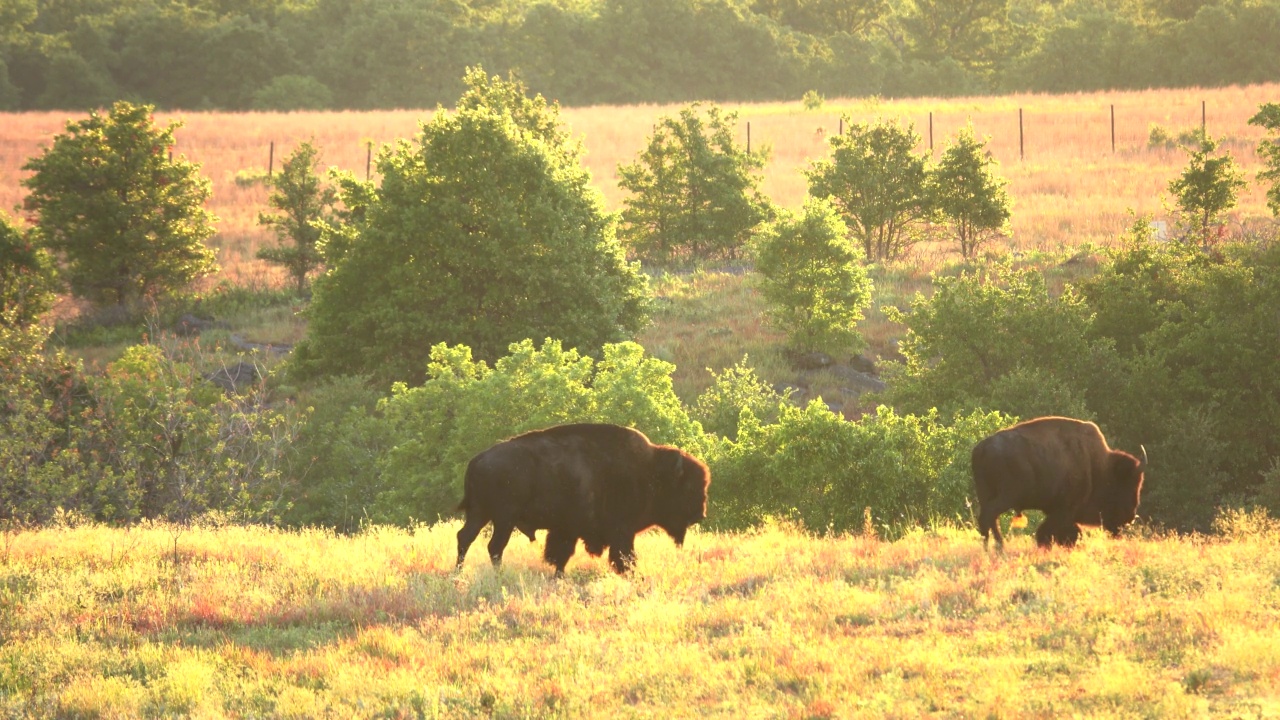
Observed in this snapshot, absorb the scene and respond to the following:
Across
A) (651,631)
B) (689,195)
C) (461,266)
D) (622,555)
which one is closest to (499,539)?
(622,555)

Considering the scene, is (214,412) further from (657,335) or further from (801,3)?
(801,3)

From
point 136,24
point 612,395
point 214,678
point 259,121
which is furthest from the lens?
point 136,24

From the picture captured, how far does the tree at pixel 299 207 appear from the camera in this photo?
45.3 metres

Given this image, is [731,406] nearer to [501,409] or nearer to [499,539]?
[501,409]

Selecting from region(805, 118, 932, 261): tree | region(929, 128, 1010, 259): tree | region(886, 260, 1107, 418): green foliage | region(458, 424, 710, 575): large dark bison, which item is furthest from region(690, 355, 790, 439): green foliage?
region(805, 118, 932, 261): tree

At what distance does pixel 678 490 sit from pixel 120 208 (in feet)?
112

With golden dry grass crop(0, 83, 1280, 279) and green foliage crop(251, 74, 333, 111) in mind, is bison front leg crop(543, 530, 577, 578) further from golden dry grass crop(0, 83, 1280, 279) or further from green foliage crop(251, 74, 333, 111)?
green foliage crop(251, 74, 333, 111)

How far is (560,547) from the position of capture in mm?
13898

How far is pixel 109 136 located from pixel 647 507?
35.9 meters

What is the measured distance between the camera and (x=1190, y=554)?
1359 centimetres

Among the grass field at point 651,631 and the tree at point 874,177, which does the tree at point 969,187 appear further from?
the grass field at point 651,631

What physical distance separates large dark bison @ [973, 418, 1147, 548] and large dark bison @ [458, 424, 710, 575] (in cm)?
310

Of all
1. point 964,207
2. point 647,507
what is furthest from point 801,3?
point 647,507

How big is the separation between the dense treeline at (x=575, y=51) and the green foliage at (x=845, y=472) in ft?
261
